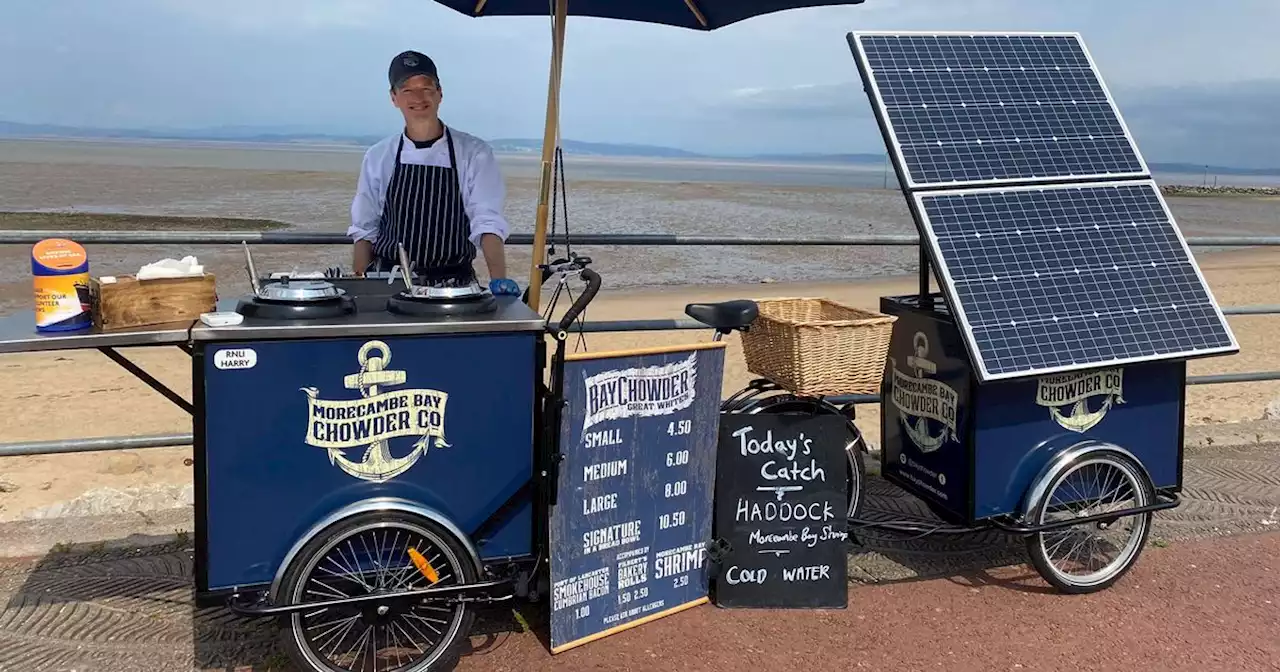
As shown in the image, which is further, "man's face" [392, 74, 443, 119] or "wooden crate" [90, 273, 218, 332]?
"man's face" [392, 74, 443, 119]

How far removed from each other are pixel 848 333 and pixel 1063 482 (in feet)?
3.60

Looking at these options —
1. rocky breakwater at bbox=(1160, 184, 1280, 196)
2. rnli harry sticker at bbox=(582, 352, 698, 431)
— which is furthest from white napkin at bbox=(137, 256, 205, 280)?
rocky breakwater at bbox=(1160, 184, 1280, 196)

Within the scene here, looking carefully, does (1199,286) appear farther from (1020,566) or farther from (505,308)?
(505,308)

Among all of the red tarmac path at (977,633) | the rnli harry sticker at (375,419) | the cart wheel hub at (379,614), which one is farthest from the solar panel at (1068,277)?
the cart wheel hub at (379,614)

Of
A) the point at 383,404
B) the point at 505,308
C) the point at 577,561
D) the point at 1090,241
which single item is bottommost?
the point at 577,561

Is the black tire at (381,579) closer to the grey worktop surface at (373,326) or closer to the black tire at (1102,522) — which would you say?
the grey worktop surface at (373,326)

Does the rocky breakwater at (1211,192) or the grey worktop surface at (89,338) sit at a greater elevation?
the rocky breakwater at (1211,192)

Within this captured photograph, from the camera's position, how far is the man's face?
3.61 metres

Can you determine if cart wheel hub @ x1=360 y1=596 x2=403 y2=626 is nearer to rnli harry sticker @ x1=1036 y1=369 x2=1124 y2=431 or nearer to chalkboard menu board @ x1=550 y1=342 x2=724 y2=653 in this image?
chalkboard menu board @ x1=550 y1=342 x2=724 y2=653

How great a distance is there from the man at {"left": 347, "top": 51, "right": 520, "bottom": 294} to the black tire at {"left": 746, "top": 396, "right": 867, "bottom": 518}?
119 cm

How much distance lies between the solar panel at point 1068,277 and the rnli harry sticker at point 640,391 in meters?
1.01

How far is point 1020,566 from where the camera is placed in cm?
Answer: 400

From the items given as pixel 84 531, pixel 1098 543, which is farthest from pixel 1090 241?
pixel 84 531

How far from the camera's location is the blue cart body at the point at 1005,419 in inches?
141
